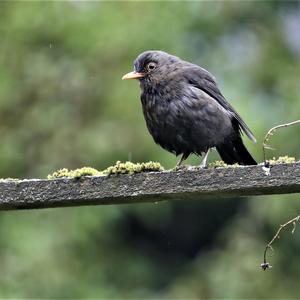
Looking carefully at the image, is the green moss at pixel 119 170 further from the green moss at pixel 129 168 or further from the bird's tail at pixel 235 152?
the bird's tail at pixel 235 152

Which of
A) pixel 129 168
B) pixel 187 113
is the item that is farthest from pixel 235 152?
pixel 129 168

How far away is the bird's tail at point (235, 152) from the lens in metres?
5.56

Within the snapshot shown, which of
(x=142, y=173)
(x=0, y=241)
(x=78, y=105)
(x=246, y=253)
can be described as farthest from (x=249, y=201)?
(x=142, y=173)

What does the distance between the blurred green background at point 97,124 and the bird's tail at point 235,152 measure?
3239 millimetres

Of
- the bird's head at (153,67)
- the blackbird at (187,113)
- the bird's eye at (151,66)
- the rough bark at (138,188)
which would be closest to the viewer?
the rough bark at (138,188)

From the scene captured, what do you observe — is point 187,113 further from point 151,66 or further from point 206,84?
point 151,66

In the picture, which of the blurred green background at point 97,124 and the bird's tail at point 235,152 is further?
the blurred green background at point 97,124

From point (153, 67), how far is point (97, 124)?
4.40m

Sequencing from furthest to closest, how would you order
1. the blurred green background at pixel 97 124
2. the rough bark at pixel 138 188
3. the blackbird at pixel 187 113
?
the blurred green background at pixel 97 124
the blackbird at pixel 187 113
the rough bark at pixel 138 188

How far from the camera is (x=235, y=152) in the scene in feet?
18.3

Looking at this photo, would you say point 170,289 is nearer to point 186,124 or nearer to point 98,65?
point 98,65

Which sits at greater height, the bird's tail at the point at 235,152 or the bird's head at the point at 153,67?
the bird's head at the point at 153,67

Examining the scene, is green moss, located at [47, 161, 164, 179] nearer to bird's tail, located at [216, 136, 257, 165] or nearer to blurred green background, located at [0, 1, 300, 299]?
bird's tail, located at [216, 136, 257, 165]

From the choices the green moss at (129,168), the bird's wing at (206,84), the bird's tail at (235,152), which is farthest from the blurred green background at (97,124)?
the green moss at (129,168)
